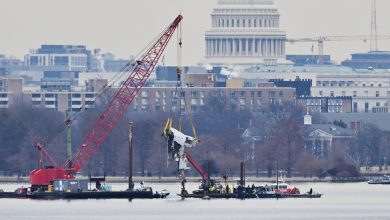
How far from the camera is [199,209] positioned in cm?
18150

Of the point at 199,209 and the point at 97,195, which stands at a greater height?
the point at 97,195

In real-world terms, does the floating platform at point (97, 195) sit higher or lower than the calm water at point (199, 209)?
higher

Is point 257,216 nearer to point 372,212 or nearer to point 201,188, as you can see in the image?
point 372,212

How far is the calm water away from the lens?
574 feet

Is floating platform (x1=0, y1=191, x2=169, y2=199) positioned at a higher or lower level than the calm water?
higher

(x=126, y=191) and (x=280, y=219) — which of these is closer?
(x=280, y=219)

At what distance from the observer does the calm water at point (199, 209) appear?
574ft

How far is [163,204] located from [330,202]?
453 inches

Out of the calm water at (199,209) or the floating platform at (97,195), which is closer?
the calm water at (199,209)

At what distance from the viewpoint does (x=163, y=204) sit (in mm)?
187500

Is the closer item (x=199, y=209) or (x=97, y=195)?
(x=199, y=209)

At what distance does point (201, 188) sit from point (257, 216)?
81.0ft

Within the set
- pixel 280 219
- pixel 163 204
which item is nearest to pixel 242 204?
pixel 163 204

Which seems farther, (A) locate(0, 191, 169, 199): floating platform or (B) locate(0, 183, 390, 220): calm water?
(A) locate(0, 191, 169, 199): floating platform
